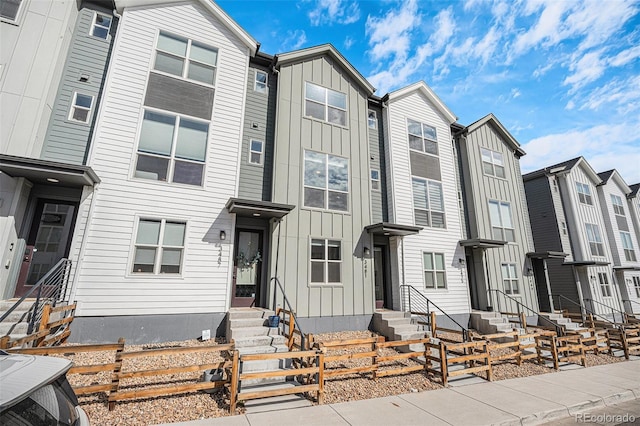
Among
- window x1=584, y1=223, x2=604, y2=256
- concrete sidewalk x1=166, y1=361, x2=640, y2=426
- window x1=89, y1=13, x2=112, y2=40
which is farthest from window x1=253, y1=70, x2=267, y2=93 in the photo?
window x1=584, y1=223, x2=604, y2=256

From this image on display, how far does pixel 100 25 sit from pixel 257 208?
8773 millimetres

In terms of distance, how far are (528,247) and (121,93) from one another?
68.7 ft

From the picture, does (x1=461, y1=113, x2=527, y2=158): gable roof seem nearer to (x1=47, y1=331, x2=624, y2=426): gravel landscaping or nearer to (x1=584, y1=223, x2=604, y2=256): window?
(x1=584, y1=223, x2=604, y2=256): window

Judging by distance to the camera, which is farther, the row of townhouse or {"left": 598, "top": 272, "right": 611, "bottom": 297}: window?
{"left": 598, "top": 272, "right": 611, "bottom": 297}: window

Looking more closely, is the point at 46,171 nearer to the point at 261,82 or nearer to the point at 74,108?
the point at 74,108

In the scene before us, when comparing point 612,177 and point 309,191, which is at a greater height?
point 612,177

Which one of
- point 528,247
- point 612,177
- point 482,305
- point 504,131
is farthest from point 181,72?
point 612,177

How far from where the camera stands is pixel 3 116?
7.96m

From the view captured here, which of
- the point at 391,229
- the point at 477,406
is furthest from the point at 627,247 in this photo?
the point at 477,406

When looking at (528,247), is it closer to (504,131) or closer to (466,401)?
(504,131)

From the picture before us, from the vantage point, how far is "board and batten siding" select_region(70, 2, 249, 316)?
808cm

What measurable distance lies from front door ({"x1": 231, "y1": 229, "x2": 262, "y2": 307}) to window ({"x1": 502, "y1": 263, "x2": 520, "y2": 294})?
12.9 m

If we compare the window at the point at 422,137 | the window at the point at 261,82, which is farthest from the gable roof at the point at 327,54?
the window at the point at 422,137

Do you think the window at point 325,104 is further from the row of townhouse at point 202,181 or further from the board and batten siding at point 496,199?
the board and batten siding at point 496,199
